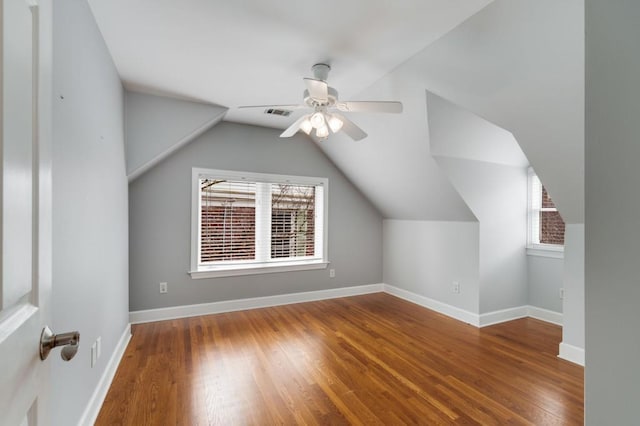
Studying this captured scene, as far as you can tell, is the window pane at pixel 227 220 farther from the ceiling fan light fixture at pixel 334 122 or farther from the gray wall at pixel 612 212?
the gray wall at pixel 612 212

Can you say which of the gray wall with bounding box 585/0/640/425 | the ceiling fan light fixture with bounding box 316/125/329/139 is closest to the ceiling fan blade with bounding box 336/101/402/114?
the ceiling fan light fixture with bounding box 316/125/329/139

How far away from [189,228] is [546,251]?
4.37m

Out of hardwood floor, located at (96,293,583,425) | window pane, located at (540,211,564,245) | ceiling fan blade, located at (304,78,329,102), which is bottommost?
hardwood floor, located at (96,293,583,425)

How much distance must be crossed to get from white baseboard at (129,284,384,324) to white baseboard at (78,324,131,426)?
625 millimetres

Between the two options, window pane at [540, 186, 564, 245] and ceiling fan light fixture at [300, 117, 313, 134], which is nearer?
ceiling fan light fixture at [300, 117, 313, 134]

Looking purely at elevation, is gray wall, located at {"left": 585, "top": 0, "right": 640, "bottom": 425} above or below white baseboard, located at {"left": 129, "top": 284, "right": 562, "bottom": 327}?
above

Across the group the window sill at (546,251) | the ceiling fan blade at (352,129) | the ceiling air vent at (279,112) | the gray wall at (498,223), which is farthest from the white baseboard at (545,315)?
the ceiling air vent at (279,112)

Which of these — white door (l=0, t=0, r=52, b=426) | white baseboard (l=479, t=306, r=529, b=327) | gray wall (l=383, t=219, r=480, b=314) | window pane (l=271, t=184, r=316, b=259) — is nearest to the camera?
white door (l=0, t=0, r=52, b=426)

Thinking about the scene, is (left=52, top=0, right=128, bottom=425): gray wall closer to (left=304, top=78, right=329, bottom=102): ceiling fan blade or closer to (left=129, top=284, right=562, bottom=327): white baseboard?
(left=129, top=284, right=562, bottom=327): white baseboard

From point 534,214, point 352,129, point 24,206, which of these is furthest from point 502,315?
point 24,206

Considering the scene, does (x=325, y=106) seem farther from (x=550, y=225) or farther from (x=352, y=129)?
(x=550, y=225)

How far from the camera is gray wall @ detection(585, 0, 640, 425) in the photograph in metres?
0.69

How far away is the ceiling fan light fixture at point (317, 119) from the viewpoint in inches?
92.8

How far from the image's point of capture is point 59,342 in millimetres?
719
